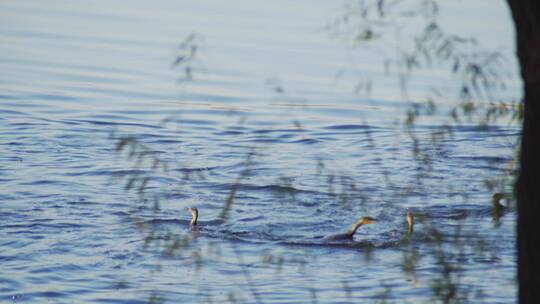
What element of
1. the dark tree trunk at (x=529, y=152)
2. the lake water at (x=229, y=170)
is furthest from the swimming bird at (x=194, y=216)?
the dark tree trunk at (x=529, y=152)

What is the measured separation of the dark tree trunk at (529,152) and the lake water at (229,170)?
914 mm

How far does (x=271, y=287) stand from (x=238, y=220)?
6.56 ft

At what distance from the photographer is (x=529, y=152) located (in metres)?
4.36

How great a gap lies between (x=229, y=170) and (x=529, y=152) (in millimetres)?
8143

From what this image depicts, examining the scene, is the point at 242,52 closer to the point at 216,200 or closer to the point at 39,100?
the point at 39,100

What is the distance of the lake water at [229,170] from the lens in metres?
8.34

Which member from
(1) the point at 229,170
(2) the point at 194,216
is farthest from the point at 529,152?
(1) the point at 229,170

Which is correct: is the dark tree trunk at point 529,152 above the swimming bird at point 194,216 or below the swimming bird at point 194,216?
above

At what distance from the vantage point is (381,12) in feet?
19.0

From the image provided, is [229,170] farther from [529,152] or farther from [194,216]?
[529,152]

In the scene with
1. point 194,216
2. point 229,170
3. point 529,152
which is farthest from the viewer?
point 229,170

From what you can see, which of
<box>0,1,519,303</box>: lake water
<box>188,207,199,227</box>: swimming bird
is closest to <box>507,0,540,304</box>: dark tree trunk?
<box>0,1,519,303</box>: lake water

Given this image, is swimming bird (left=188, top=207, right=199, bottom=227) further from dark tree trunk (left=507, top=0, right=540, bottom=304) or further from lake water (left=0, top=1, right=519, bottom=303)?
dark tree trunk (left=507, top=0, right=540, bottom=304)

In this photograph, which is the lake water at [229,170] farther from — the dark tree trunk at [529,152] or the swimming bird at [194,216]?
the dark tree trunk at [529,152]
